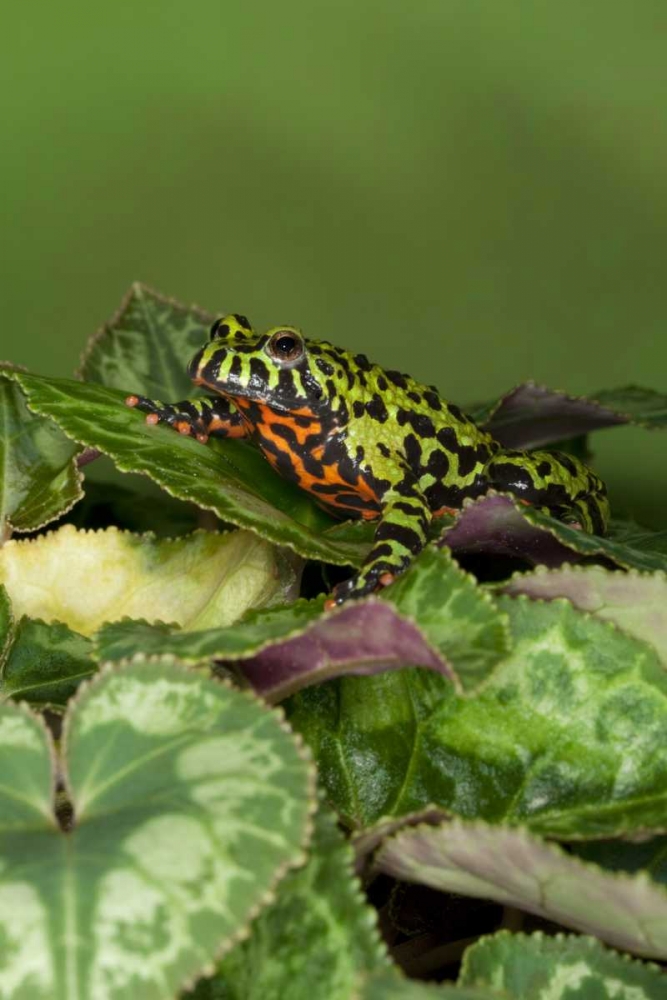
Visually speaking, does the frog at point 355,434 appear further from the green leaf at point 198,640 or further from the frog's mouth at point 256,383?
the green leaf at point 198,640

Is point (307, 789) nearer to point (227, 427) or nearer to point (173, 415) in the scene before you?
point (173, 415)

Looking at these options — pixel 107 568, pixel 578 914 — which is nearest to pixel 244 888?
pixel 578 914

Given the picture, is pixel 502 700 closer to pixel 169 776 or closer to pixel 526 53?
pixel 169 776

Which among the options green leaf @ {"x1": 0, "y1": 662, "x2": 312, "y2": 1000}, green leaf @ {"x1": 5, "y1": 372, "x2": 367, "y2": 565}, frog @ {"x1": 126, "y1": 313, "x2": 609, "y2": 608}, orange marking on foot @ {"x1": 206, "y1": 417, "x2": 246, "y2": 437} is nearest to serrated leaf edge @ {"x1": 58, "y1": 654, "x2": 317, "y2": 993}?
green leaf @ {"x1": 0, "y1": 662, "x2": 312, "y2": 1000}

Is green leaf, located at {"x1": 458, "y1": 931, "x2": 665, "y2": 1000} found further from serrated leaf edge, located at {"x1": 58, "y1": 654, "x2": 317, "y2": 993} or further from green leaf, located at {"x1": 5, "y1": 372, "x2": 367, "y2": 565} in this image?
green leaf, located at {"x1": 5, "y1": 372, "x2": 367, "y2": 565}

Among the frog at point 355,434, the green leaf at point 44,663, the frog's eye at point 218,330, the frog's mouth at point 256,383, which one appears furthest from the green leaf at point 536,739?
the frog's eye at point 218,330

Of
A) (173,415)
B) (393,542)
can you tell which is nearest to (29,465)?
(173,415)
